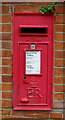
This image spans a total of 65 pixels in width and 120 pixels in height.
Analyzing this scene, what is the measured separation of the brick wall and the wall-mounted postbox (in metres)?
0.09

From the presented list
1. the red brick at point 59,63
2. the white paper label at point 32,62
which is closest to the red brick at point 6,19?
the white paper label at point 32,62

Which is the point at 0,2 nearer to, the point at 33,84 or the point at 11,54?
the point at 11,54

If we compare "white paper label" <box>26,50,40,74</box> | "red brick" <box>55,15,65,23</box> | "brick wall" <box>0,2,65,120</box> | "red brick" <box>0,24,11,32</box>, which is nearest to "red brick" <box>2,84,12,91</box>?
"brick wall" <box>0,2,65,120</box>

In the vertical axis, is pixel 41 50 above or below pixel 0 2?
below

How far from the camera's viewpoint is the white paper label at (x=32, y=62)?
3.65 metres

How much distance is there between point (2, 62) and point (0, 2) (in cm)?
100

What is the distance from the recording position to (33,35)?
3.64 m

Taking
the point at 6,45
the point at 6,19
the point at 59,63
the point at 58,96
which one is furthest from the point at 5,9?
the point at 58,96

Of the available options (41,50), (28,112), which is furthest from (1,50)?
(28,112)

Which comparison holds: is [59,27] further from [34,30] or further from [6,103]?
[6,103]

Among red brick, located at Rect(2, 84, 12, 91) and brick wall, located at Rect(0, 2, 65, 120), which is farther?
red brick, located at Rect(2, 84, 12, 91)

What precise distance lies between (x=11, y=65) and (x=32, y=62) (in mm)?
364

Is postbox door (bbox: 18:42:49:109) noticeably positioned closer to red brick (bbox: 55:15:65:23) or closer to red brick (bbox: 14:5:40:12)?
red brick (bbox: 55:15:65:23)

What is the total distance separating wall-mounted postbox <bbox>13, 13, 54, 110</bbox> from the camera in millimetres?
3623
